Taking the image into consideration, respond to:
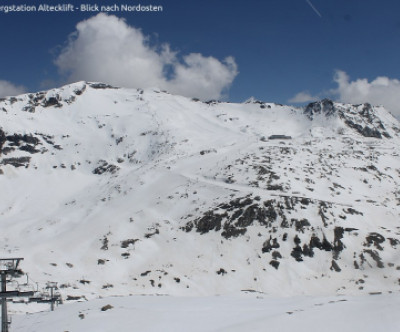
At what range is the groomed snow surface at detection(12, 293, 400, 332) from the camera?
573 inches

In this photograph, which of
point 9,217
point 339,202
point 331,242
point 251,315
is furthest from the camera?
point 9,217

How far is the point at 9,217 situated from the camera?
268 ft

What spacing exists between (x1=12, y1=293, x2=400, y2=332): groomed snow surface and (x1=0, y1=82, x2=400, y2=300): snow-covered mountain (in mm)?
20754

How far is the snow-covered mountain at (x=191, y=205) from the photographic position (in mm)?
47625

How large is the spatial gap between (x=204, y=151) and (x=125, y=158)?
2411 cm

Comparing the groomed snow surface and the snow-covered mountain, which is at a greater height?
the snow-covered mountain

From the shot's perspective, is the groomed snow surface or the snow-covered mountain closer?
the groomed snow surface

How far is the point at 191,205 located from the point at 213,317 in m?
47.0

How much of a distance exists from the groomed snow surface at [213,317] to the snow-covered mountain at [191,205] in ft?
68.1

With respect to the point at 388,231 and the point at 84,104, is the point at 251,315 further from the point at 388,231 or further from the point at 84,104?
the point at 84,104

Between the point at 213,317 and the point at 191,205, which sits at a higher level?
the point at 191,205

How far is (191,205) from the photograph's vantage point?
214 feet

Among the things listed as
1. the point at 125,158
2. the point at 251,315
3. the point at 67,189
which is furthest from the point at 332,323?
the point at 125,158

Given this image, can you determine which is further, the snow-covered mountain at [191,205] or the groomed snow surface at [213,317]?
the snow-covered mountain at [191,205]
